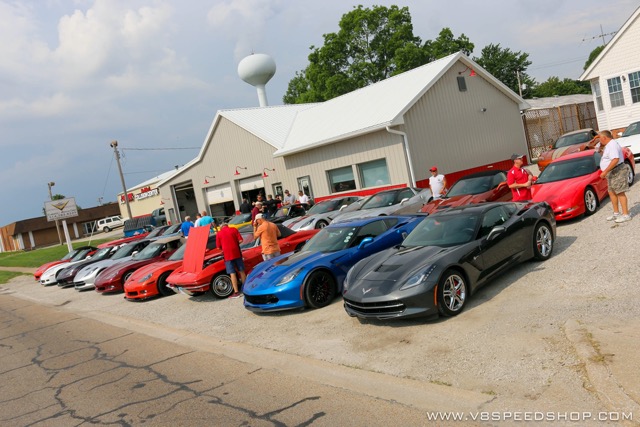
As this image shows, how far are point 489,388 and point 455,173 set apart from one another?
18.7 m

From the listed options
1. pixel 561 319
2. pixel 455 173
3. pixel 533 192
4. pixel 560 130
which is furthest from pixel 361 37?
pixel 561 319

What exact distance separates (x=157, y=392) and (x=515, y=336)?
13.8 feet

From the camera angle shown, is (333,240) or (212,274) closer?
(333,240)

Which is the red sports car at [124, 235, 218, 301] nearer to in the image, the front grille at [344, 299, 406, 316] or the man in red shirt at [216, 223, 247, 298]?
the man in red shirt at [216, 223, 247, 298]

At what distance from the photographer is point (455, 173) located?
22.8 metres

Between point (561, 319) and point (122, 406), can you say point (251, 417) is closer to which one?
point (122, 406)

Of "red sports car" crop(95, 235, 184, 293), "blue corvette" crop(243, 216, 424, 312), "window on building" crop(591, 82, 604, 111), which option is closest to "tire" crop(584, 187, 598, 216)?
"blue corvette" crop(243, 216, 424, 312)

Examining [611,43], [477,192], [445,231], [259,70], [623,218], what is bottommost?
[623,218]

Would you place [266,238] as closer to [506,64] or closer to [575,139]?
[575,139]

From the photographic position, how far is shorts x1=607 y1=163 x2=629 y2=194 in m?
9.22

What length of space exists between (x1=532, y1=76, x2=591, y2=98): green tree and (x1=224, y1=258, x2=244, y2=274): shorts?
6744cm

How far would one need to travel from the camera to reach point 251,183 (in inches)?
1188

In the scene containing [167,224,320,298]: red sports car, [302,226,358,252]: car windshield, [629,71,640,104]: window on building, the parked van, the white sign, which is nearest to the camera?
[302,226,358,252]: car windshield

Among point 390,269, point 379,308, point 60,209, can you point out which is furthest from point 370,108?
point 60,209
